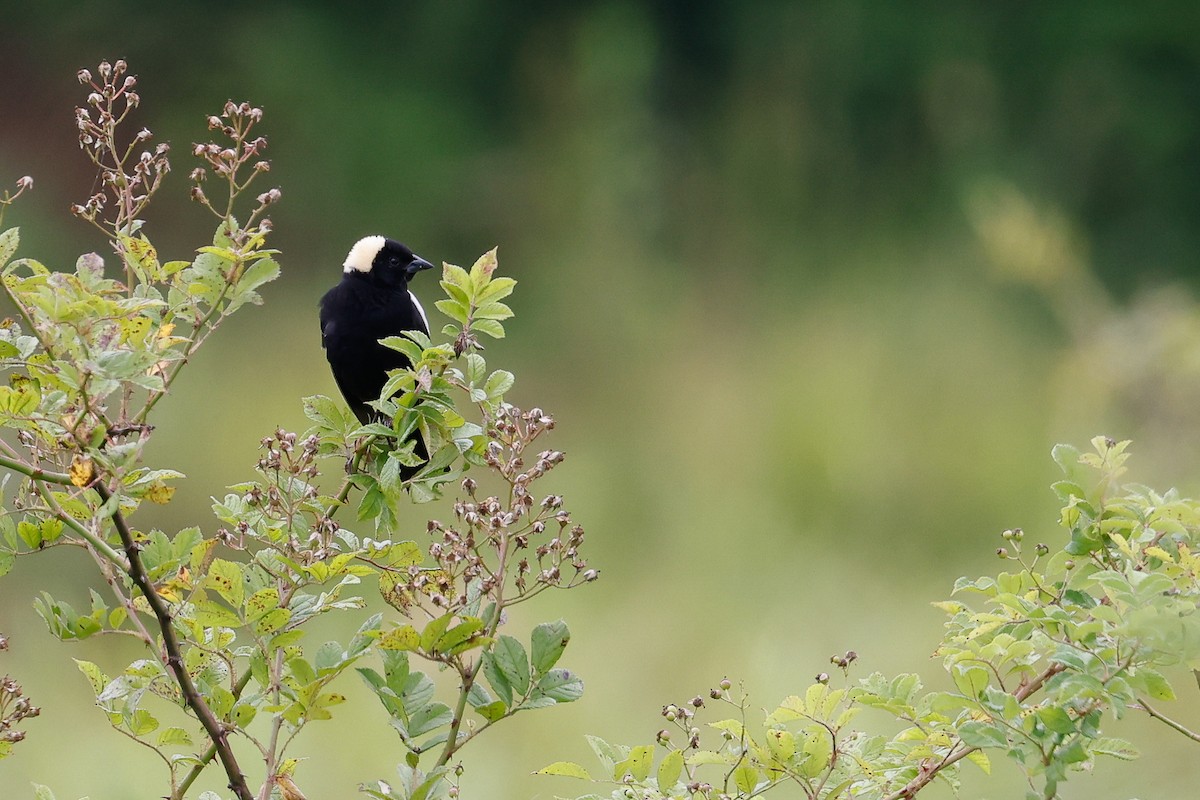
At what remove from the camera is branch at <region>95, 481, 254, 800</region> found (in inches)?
37.4

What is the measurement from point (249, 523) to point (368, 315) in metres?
1.30

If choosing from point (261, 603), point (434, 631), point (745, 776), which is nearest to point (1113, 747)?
point (745, 776)

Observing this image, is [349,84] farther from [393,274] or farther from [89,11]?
[393,274]

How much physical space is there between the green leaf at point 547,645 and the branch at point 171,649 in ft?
0.74

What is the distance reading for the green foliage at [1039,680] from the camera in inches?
36.1

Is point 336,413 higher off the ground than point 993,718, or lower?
higher

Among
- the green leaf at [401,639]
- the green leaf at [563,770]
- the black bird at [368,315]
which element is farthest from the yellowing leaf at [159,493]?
the black bird at [368,315]

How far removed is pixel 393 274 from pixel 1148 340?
3.78 meters

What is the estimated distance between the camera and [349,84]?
26.2 feet

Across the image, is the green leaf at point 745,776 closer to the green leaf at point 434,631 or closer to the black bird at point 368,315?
the green leaf at point 434,631

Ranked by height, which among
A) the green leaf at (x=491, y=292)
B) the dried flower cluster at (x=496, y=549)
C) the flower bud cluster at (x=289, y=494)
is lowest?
the dried flower cluster at (x=496, y=549)

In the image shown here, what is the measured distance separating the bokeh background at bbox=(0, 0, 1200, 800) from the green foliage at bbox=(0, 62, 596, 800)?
2.87 m

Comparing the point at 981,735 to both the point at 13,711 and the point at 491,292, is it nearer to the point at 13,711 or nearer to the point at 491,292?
the point at 491,292

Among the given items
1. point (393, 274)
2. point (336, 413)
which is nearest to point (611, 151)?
point (393, 274)
